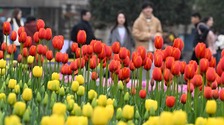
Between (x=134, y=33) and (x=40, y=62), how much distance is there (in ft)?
18.9

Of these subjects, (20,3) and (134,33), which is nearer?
(134,33)

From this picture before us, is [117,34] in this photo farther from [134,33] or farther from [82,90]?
[82,90]

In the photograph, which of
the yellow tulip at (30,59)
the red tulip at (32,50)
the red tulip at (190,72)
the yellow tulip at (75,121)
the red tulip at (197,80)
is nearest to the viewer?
the yellow tulip at (75,121)

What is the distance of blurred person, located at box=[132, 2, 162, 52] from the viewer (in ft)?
34.9

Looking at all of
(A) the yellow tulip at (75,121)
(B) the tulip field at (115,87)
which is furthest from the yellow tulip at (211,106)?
(A) the yellow tulip at (75,121)

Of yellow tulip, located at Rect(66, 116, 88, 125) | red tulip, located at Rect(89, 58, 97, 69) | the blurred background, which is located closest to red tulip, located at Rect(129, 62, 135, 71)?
red tulip, located at Rect(89, 58, 97, 69)

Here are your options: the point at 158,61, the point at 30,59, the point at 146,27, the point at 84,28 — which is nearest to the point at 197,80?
the point at 158,61

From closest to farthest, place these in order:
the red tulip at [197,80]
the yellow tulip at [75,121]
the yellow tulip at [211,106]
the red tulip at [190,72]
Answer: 1. the yellow tulip at [75,121]
2. the yellow tulip at [211,106]
3. the red tulip at [197,80]
4. the red tulip at [190,72]

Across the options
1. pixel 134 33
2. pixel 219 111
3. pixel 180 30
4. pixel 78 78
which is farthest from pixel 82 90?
pixel 180 30

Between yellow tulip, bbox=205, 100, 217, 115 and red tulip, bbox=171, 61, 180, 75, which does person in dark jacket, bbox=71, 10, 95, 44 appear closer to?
red tulip, bbox=171, 61, 180, 75

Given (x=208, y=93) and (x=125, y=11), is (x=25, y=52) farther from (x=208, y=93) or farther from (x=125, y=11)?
(x=125, y=11)

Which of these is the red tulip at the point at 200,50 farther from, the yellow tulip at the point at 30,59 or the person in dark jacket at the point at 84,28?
the person in dark jacket at the point at 84,28

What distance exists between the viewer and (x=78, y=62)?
4.88 m

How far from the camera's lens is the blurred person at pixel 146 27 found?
1064 cm
